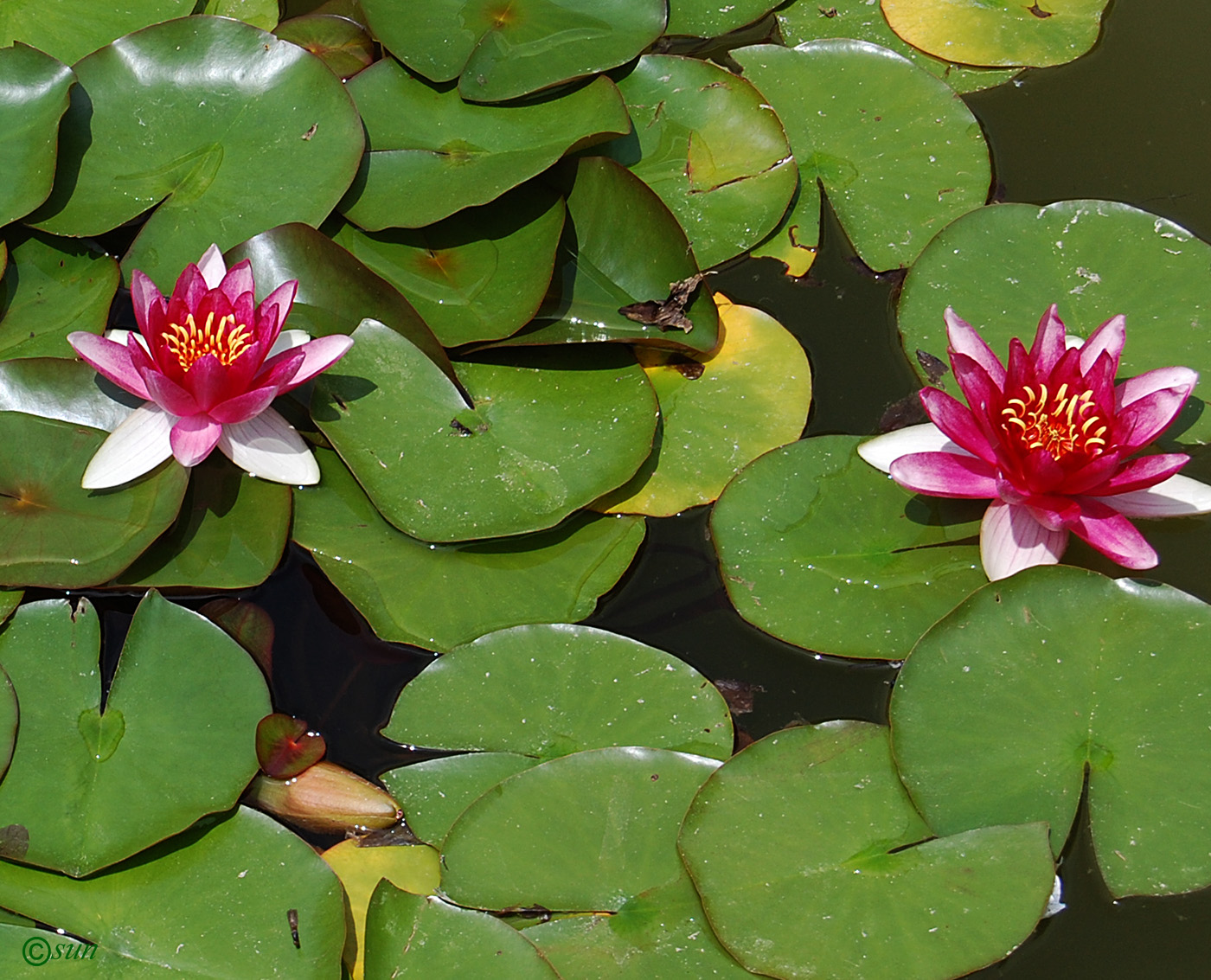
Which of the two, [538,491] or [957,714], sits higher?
[538,491]

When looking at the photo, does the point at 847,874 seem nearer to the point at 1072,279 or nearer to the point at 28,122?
the point at 1072,279

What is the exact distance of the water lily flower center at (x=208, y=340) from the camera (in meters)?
2.30

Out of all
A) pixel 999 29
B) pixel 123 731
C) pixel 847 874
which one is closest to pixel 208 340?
pixel 123 731

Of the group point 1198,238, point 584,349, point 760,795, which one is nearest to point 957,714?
point 760,795

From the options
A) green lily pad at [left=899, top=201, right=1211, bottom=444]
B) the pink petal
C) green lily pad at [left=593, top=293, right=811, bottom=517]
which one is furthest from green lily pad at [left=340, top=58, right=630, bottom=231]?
the pink petal

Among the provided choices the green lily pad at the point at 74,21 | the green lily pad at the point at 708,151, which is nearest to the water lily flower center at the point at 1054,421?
the green lily pad at the point at 708,151

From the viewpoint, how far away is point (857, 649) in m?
2.23

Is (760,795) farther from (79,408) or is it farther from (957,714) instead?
(79,408)

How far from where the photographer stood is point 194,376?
221 centimetres

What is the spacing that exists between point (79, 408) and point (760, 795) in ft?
6.11

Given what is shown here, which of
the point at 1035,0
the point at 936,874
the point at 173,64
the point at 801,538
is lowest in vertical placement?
the point at 936,874

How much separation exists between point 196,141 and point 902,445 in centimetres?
207

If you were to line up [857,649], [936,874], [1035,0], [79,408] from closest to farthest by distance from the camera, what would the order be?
[936,874] < [857,649] < [79,408] < [1035,0]

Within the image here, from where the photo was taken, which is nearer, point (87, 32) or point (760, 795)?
point (760, 795)
